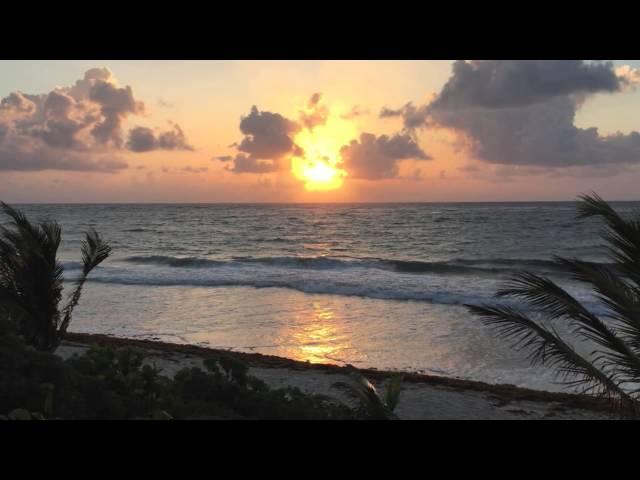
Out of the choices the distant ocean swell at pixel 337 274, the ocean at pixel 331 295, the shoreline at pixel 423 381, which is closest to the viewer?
the shoreline at pixel 423 381

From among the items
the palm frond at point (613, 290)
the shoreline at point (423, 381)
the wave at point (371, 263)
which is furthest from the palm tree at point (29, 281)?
the wave at point (371, 263)

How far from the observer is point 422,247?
125 feet

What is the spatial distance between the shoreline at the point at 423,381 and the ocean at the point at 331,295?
78 centimetres

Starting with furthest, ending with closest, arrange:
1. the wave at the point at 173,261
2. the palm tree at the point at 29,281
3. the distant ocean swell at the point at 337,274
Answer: the wave at the point at 173,261, the distant ocean swell at the point at 337,274, the palm tree at the point at 29,281

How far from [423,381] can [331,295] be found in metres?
10.7

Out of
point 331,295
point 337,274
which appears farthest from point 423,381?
point 337,274

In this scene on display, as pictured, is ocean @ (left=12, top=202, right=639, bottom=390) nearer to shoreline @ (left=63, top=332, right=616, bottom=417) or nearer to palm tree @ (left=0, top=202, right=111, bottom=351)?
shoreline @ (left=63, top=332, right=616, bottom=417)

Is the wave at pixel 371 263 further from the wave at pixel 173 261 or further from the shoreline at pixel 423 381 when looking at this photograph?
the shoreline at pixel 423 381

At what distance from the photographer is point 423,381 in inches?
350

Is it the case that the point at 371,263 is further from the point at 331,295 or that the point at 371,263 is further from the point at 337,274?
the point at 331,295

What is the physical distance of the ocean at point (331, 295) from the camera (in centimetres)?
1141

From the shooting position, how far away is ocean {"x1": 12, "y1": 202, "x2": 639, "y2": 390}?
11.4 meters
